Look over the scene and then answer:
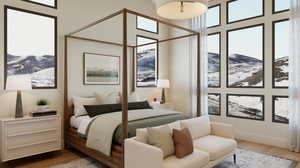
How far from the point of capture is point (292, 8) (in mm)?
3879

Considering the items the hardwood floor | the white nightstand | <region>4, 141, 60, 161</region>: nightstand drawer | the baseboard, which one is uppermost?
the white nightstand

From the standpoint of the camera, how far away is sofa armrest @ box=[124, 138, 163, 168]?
215 cm

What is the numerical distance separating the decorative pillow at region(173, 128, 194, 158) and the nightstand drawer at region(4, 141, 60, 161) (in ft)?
7.49

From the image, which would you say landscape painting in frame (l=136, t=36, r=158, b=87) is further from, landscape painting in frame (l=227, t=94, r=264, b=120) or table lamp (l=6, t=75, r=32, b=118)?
table lamp (l=6, t=75, r=32, b=118)

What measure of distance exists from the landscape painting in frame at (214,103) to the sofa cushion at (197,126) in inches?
77.6

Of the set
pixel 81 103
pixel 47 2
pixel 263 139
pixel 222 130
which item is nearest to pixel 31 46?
pixel 47 2

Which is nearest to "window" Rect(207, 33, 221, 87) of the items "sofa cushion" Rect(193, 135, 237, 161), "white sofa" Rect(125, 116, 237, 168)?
"white sofa" Rect(125, 116, 237, 168)

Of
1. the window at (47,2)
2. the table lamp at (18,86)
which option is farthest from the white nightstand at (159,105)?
the window at (47,2)

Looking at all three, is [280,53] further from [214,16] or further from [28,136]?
[28,136]

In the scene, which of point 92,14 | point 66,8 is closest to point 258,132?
point 92,14

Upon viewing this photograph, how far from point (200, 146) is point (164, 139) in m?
0.71

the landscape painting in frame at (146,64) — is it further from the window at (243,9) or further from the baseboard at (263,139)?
the baseboard at (263,139)

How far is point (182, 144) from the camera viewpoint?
2.42 meters

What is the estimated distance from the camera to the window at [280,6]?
4082mm
